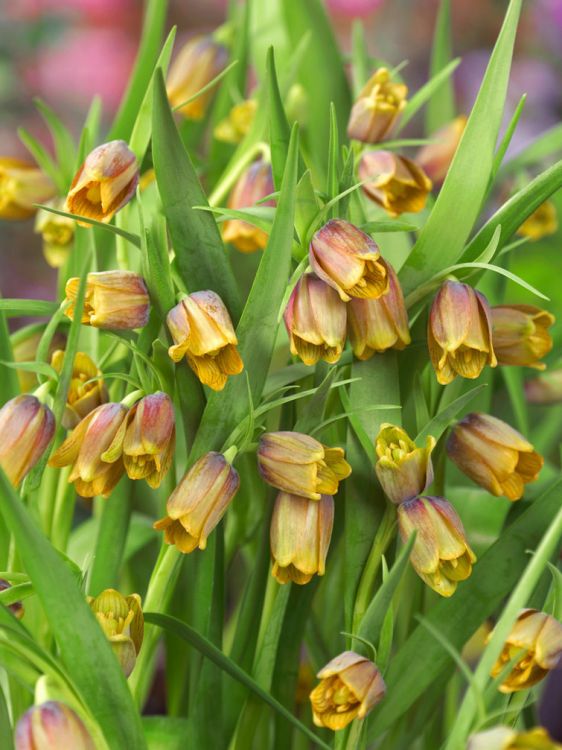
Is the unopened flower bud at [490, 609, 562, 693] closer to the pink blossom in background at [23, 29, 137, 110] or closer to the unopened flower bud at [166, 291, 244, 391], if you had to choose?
the unopened flower bud at [166, 291, 244, 391]

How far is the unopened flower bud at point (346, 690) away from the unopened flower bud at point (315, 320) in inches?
4.9

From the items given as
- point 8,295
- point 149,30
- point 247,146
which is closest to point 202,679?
point 247,146

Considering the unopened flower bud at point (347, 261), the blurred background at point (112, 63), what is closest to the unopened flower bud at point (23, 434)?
the unopened flower bud at point (347, 261)

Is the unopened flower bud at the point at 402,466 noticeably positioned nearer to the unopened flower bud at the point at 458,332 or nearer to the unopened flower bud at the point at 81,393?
the unopened flower bud at the point at 458,332

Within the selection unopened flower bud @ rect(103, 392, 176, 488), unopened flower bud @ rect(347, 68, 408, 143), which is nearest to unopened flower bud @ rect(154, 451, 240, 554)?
unopened flower bud @ rect(103, 392, 176, 488)

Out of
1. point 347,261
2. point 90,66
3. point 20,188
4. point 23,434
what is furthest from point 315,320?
point 90,66

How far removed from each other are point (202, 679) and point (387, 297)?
8.0 inches

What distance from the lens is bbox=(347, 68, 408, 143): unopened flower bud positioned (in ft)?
1.85

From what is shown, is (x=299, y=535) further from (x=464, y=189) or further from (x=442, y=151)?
(x=442, y=151)

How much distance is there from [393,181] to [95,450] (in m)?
0.22

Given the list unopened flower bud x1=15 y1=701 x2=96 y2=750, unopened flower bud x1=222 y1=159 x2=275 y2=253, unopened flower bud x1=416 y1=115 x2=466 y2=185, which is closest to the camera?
unopened flower bud x1=15 y1=701 x2=96 y2=750

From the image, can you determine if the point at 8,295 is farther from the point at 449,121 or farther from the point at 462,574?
the point at 462,574

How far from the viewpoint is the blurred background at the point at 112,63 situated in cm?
162

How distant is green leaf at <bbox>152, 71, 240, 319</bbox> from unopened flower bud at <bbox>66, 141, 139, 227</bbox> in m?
→ 0.04
